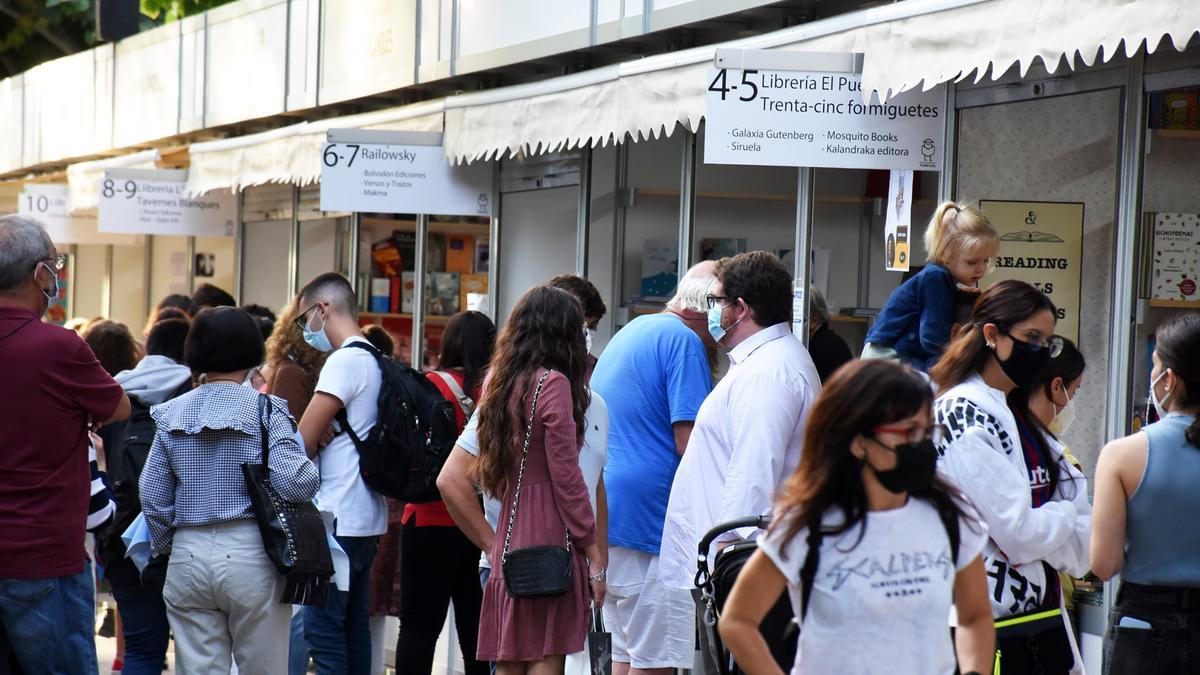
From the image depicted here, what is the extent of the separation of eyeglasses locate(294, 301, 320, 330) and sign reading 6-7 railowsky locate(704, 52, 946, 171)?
1.89m

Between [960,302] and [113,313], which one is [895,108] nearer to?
[960,302]

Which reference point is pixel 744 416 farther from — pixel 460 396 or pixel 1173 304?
pixel 460 396

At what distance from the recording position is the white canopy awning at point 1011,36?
5.02 metres

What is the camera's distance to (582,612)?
568cm

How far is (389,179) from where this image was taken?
32.0 feet

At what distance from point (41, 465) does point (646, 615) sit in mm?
2358

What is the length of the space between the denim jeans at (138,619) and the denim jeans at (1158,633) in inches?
152

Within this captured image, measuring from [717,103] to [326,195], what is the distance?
147 inches

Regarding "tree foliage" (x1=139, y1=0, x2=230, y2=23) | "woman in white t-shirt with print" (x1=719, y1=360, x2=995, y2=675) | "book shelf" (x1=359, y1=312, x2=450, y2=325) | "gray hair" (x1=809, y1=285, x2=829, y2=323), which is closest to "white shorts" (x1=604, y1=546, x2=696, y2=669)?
"gray hair" (x1=809, y1=285, x2=829, y2=323)

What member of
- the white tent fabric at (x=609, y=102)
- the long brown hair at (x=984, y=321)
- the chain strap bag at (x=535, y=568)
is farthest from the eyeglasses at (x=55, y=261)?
the long brown hair at (x=984, y=321)

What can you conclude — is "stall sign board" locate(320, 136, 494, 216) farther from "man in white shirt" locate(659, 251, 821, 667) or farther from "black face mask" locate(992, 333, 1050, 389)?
"black face mask" locate(992, 333, 1050, 389)

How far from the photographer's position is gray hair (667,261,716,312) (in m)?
6.48

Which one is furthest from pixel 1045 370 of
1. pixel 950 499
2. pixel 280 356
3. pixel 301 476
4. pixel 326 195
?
pixel 326 195

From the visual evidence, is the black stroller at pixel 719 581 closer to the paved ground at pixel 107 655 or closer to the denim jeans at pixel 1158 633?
the denim jeans at pixel 1158 633
